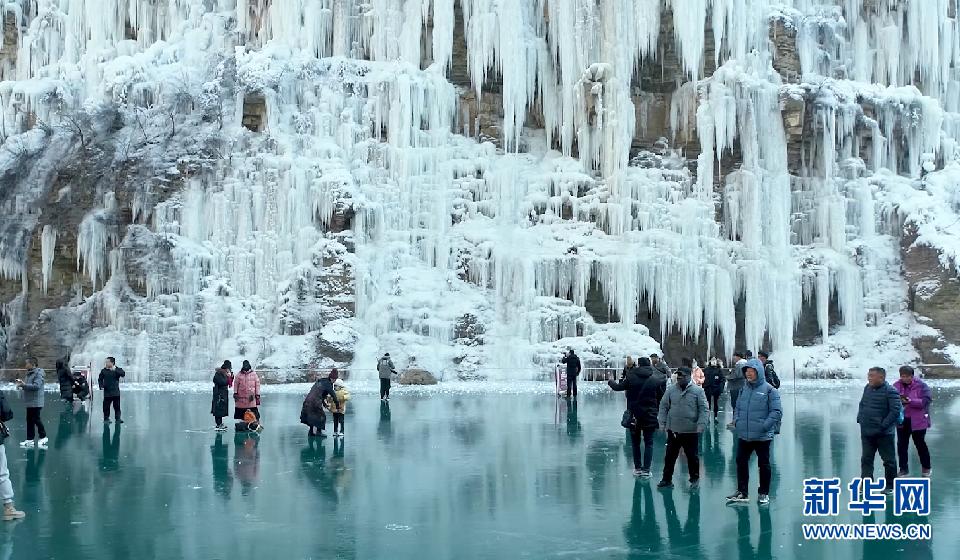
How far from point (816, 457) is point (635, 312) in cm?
1789

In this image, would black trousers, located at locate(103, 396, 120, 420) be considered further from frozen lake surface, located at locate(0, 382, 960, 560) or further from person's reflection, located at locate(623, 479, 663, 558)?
person's reflection, located at locate(623, 479, 663, 558)

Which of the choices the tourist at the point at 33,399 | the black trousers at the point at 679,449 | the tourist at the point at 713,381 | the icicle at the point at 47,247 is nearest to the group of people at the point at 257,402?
the tourist at the point at 33,399

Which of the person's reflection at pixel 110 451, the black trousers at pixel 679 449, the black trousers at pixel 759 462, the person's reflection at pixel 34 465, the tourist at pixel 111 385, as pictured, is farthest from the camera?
the tourist at pixel 111 385

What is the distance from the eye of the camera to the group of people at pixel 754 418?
31.8 ft

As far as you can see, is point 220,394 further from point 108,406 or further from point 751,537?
point 751,537

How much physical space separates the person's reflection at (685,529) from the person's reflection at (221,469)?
14.5ft

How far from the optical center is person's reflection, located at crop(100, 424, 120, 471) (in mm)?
12688

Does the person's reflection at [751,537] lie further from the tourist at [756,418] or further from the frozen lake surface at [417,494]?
the tourist at [756,418]

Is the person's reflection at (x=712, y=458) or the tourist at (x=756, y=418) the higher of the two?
the tourist at (x=756, y=418)

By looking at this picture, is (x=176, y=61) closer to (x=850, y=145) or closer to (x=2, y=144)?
(x=2, y=144)

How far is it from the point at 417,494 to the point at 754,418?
11.4 feet

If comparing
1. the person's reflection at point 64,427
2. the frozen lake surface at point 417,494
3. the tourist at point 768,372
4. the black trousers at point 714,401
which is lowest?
the frozen lake surface at point 417,494

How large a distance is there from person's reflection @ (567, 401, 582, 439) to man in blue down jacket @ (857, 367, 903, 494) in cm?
584

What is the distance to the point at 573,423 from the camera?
1747 cm
